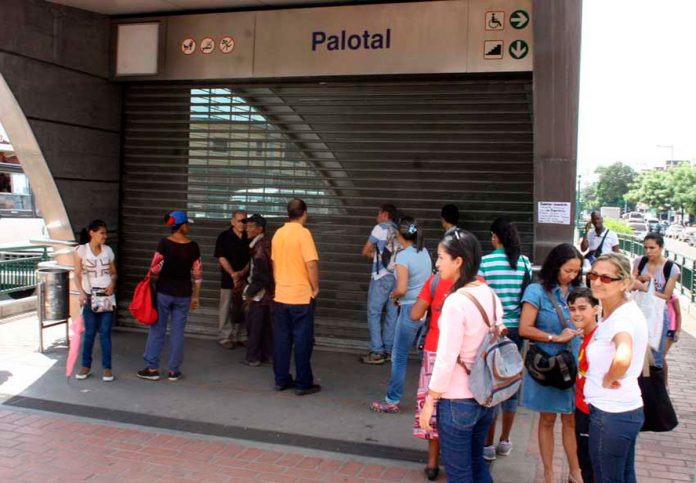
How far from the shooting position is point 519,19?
287 inches

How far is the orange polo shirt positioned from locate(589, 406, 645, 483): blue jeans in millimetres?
3334

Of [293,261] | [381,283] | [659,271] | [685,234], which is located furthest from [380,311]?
[685,234]

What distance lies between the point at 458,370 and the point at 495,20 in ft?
16.7

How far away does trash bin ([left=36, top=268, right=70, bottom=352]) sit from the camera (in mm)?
7621

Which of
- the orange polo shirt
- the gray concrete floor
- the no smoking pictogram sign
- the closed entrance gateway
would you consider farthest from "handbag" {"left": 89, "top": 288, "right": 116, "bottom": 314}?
the no smoking pictogram sign

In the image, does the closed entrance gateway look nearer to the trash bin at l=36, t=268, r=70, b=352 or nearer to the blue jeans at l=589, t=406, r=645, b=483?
the trash bin at l=36, t=268, r=70, b=352

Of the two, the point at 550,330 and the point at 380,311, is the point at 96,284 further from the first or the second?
the point at 550,330

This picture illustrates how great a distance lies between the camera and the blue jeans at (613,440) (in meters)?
3.36

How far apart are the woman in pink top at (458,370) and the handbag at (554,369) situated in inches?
27.9

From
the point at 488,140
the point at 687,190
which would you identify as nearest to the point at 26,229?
the point at 488,140

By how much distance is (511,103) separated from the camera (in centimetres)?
769

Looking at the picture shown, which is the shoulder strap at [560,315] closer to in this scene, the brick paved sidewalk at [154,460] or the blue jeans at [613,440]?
the blue jeans at [613,440]

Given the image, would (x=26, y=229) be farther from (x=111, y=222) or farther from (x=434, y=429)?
(x=434, y=429)

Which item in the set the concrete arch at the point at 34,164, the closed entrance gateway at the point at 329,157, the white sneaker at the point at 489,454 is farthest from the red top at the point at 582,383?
the concrete arch at the point at 34,164
